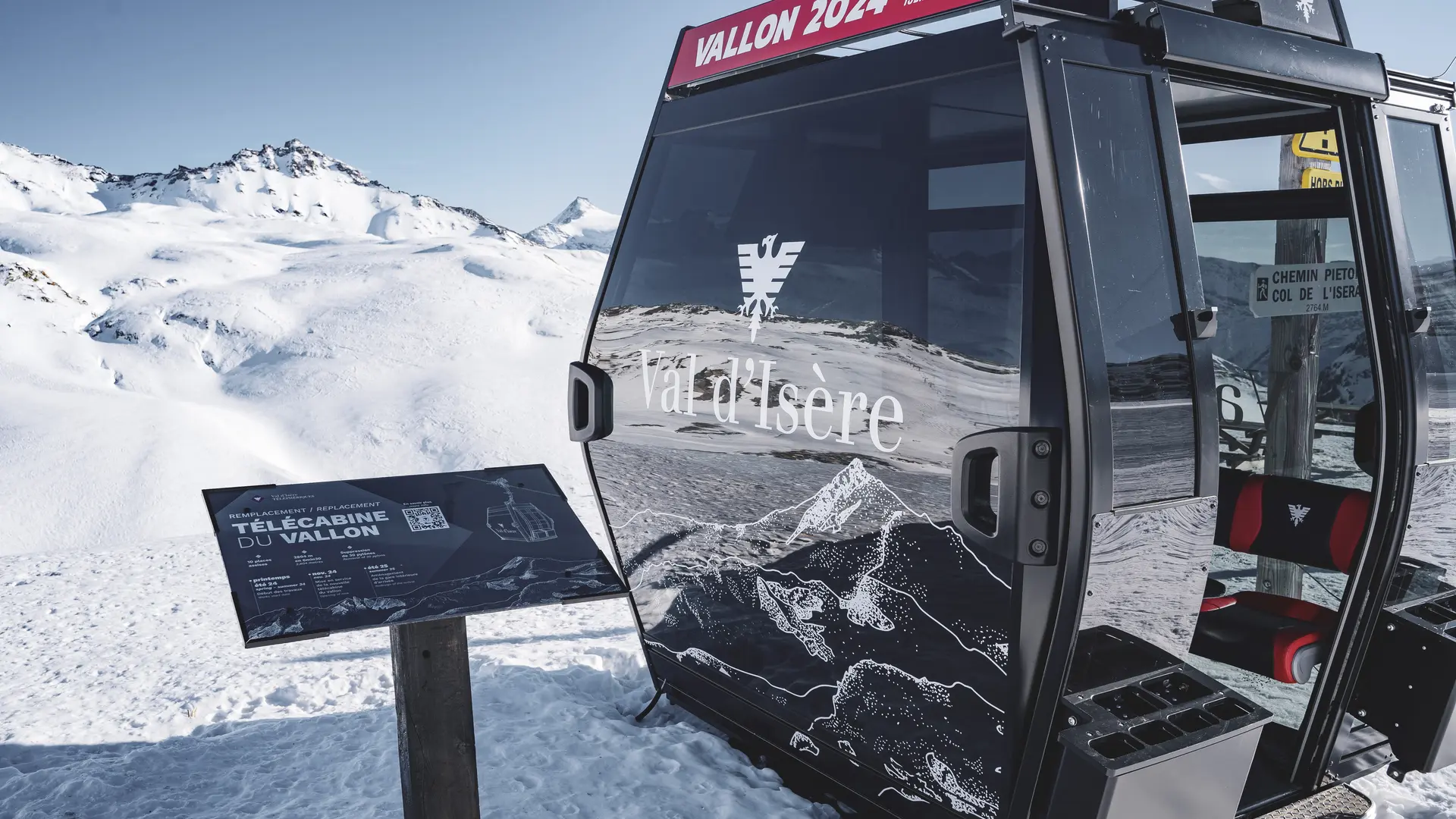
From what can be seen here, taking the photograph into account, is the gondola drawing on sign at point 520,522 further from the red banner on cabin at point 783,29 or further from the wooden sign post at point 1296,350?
the wooden sign post at point 1296,350

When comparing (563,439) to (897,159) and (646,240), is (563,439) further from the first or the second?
(897,159)

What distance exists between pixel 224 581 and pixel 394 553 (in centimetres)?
459

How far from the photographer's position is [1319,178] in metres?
4.27

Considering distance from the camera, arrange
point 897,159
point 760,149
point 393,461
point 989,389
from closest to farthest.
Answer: point 989,389 < point 897,159 < point 760,149 < point 393,461

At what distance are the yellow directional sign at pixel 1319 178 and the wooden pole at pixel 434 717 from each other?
3.79m

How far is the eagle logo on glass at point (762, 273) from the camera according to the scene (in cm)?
259

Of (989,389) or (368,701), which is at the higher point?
(989,389)

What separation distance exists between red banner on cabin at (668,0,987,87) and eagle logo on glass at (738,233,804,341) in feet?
1.73

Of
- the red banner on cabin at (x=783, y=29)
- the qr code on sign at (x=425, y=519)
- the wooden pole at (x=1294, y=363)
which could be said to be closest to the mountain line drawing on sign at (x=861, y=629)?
the qr code on sign at (x=425, y=519)

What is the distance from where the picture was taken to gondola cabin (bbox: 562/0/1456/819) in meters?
1.87

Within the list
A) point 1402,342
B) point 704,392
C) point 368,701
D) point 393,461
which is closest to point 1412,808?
point 1402,342

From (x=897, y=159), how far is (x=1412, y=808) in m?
2.83

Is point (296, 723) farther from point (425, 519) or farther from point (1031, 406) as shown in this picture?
point (1031, 406)

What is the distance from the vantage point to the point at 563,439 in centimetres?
1319
